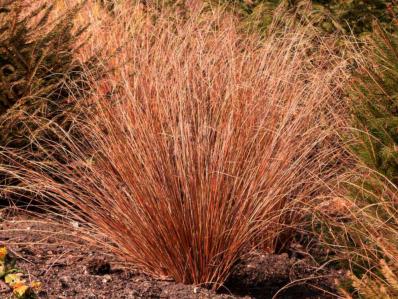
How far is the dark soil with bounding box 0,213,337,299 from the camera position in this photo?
129 inches

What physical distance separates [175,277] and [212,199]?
1.39 ft

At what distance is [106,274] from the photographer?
3561 millimetres

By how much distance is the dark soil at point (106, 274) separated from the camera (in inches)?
129

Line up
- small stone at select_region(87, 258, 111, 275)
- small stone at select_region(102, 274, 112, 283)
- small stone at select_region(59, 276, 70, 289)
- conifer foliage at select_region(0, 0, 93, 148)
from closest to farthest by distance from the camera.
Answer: small stone at select_region(59, 276, 70, 289)
small stone at select_region(102, 274, 112, 283)
small stone at select_region(87, 258, 111, 275)
conifer foliage at select_region(0, 0, 93, 148)

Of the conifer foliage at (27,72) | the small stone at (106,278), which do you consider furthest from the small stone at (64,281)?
the conifer foliage at (27,72)

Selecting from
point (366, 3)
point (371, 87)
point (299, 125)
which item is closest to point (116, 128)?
point (299, 125)

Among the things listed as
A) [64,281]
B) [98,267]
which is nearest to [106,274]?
[98,267]

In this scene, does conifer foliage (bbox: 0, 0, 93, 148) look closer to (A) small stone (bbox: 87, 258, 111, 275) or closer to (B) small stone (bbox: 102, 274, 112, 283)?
(A) small stone (bbox: 87, 258, 111, 275)

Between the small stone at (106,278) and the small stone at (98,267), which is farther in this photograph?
the small stone at (98,267)

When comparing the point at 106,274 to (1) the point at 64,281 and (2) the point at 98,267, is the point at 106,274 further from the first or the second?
(1) the point at 64,281

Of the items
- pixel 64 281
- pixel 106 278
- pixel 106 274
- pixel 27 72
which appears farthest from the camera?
pixel 27 72

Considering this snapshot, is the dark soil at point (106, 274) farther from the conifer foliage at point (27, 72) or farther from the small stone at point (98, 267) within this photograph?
the conifer foliage at point (27, 72)

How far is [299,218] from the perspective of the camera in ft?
14.1

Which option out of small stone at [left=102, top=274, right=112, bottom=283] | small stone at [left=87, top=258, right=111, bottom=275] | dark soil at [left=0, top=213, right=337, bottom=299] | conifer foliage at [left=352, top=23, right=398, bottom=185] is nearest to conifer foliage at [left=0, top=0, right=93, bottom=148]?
dark soil at [left=0, top=213, right=337, bottom=299]
